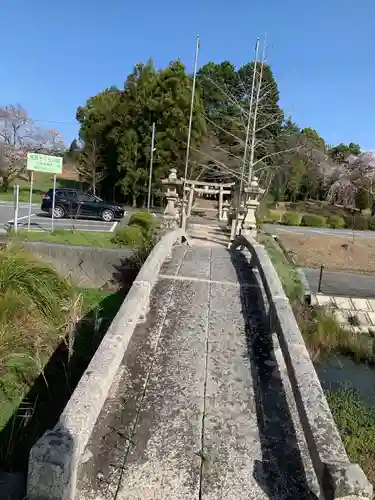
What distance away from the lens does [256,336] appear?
4.52 metres

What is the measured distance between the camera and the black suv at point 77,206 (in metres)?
19.3

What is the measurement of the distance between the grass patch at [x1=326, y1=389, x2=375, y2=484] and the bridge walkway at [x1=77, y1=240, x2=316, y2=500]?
5.94 ft

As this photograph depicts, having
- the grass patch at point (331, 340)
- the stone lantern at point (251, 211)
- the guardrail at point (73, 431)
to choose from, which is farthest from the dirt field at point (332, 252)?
the guardrail at point (73, 431)

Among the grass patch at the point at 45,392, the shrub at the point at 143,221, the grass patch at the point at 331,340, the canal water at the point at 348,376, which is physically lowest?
the canal water at the point at 348,376

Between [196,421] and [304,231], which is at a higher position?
[304,231]

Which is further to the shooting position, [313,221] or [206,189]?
[313,221]

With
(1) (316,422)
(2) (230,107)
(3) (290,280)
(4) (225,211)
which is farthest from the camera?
(2) (230,107)

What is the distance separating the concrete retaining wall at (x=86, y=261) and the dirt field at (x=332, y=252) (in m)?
9.49

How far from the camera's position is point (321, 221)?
28875mm

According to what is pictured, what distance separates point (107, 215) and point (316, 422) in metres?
18.2

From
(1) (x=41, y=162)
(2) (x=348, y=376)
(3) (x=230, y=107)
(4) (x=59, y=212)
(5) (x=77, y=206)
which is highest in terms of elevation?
(3) (x=230, y=107)

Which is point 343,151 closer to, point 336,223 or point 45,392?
point 336,223

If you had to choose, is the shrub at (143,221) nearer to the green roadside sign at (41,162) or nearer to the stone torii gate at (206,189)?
the stone torii gate at (206,189)

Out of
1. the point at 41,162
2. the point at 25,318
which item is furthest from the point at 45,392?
the point at 41,162
